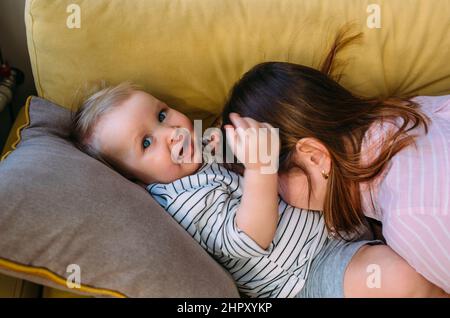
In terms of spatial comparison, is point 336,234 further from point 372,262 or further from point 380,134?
point 380,134

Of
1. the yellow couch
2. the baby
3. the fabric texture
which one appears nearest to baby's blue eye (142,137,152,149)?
the baby

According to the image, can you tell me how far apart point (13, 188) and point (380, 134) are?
2.23ft

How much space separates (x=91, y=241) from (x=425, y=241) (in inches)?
23.2

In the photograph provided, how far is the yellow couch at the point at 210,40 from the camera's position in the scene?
1.09 meters

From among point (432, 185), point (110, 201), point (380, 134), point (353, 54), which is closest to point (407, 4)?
point (353, 54)

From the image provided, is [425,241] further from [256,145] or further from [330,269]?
[256,145]

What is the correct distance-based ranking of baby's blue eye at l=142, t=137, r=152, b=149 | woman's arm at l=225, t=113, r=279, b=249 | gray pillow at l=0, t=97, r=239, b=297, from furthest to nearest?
1. baby's blue eye at l=142, t=137, r=152, b=149
2. woman's arm at l=225, t=113, r=279, b=249
3. gray pillow at l=0, t=97, r=239, b=297

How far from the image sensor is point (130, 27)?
3.58 feet

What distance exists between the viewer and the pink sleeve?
85 centimetres

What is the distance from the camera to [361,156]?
3.08ft

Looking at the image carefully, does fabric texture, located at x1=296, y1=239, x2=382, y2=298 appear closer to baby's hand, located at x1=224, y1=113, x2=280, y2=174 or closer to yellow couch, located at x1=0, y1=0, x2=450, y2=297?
baby's hand, located at x1=224, y1=113, x2=280, y2=174

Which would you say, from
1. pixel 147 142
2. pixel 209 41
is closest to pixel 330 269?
pixel 147 142

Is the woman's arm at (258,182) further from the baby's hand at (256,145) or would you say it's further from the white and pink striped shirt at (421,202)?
the white and pink striped shirt at (421,202)

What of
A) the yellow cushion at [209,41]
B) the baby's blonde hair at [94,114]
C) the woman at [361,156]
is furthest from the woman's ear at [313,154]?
the baby's blonde hair at [94,114]
